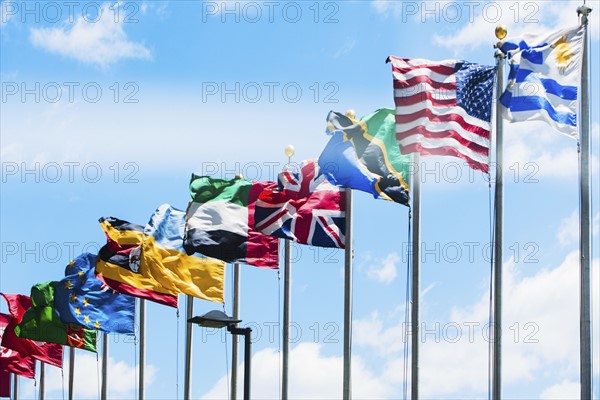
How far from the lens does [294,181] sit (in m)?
40.4

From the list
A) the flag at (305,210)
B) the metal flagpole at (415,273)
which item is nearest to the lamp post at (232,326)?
the metal flagpole at (415,273)

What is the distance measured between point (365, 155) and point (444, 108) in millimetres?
3455

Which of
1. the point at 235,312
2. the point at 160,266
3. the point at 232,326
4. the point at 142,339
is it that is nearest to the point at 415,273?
the point at 232,326

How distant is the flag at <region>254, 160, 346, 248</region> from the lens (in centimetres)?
3909

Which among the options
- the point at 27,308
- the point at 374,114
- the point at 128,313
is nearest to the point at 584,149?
the point at 374,114

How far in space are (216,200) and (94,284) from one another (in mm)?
12164

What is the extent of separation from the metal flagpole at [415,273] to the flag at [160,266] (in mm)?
13366

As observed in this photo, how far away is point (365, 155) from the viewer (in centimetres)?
3584

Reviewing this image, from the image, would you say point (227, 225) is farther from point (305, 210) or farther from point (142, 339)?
point (142, 339)

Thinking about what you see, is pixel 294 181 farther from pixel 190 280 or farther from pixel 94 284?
pixel 94 284

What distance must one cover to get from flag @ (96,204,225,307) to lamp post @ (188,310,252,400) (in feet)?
38.8

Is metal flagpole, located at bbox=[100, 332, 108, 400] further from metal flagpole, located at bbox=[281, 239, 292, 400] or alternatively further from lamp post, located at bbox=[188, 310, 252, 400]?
lamp post, located at bbox=[188, 310, 252, 400]

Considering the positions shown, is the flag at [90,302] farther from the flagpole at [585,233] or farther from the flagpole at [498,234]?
the flagpole at [585,233]

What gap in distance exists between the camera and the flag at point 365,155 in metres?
35.4
